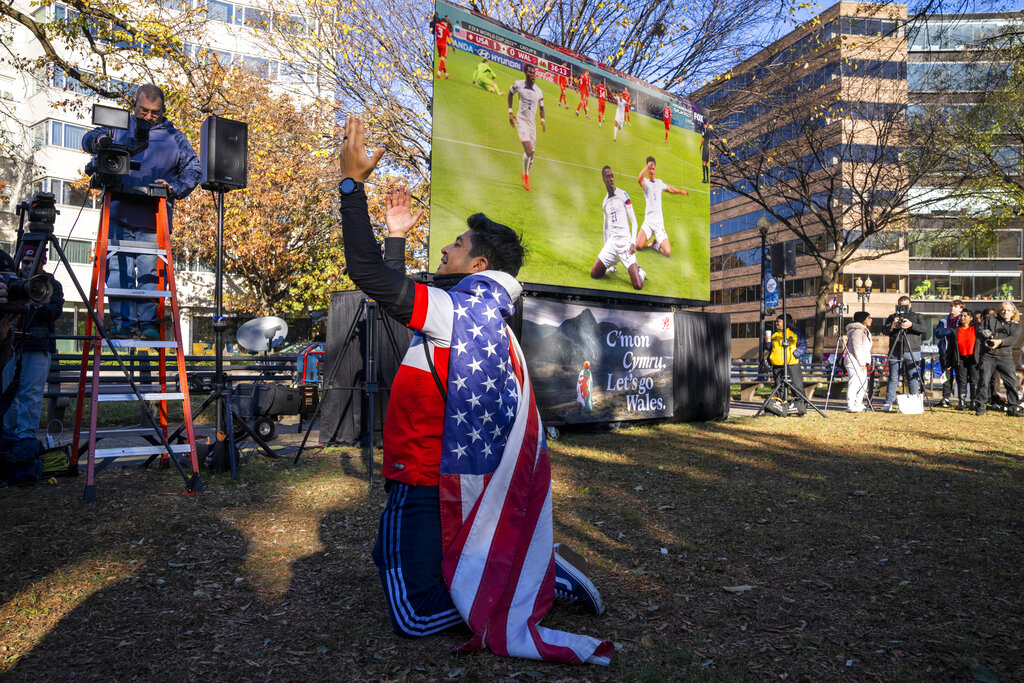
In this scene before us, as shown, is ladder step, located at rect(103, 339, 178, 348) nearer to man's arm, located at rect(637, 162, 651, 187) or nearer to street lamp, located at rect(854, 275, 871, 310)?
man's arm, located at rect(637, 162, 651, 187)

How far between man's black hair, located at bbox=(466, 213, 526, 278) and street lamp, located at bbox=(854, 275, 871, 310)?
50.3 meters

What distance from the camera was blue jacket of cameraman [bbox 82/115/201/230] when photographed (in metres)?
5.36

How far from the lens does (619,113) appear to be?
9.76 meters

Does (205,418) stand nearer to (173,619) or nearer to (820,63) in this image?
(173,619)

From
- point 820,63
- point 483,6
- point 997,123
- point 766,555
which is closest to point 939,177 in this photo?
point 997,123

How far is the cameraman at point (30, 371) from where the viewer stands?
5383 mm

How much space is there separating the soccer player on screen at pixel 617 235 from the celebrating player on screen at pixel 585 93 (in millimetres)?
824

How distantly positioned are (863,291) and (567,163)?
46519mm

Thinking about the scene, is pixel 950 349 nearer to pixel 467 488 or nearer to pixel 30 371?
pixel 467 488

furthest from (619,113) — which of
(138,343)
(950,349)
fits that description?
(950,349)

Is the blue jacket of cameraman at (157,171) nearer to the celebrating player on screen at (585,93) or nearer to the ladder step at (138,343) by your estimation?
the ladder step at (138,343)

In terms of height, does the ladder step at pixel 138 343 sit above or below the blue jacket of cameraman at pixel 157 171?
below

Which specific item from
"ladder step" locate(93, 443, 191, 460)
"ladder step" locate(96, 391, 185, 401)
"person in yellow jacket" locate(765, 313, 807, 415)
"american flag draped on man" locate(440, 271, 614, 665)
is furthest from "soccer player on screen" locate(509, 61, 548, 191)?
"person in yellow jacket" locate(765, 313, 807, 415)

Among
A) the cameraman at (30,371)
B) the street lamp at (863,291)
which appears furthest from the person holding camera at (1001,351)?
the street lamp at (863,291)
